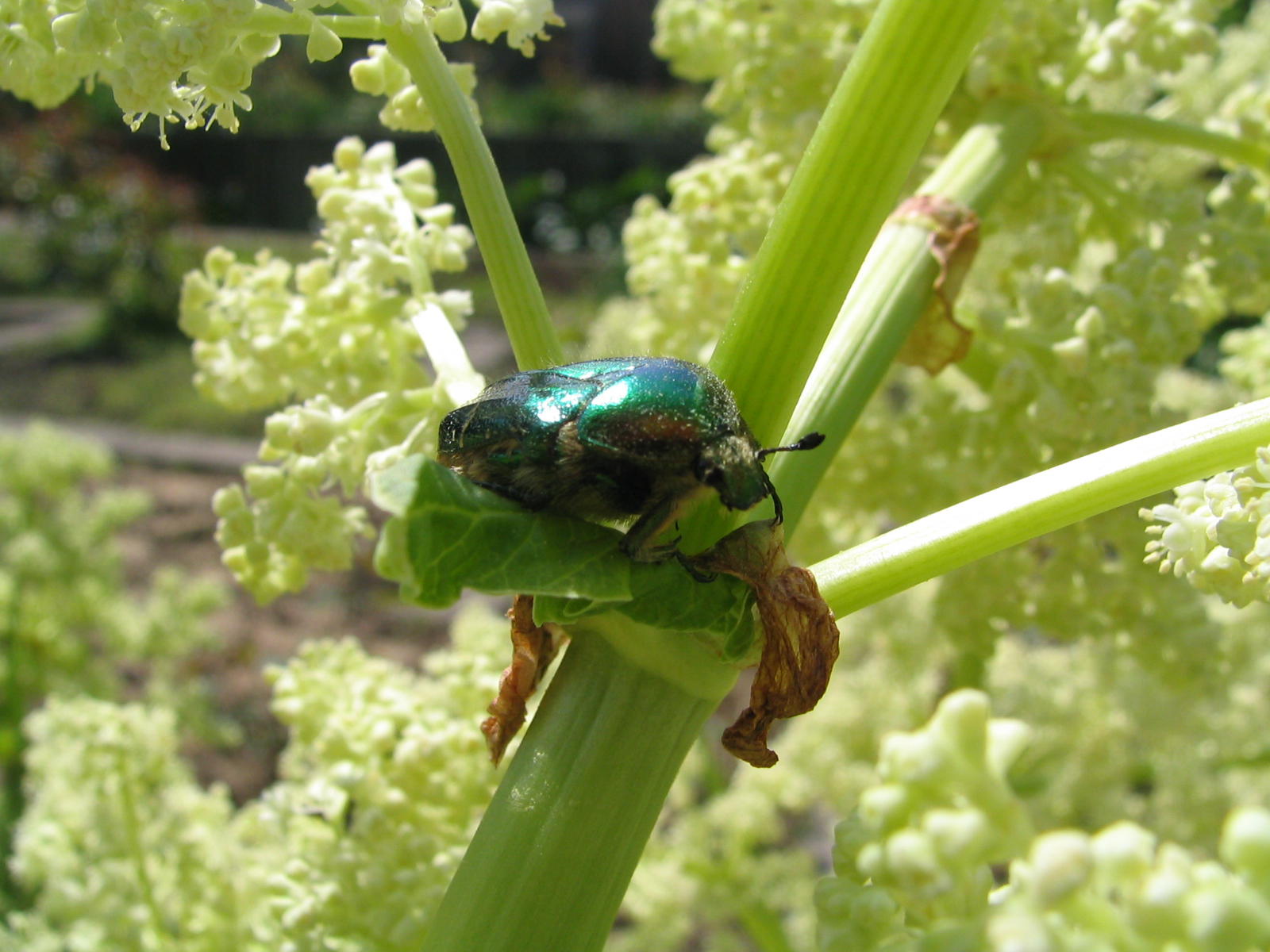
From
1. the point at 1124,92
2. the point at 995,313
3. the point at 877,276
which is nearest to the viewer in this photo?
the point at 877,276

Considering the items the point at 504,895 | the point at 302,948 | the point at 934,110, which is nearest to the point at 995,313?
the point at 934,110

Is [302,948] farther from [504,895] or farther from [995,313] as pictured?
[995,313]

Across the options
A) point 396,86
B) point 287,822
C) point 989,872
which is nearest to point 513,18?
point 396,86

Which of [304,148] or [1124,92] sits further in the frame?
[304,148]

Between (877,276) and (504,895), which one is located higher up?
(877,276)

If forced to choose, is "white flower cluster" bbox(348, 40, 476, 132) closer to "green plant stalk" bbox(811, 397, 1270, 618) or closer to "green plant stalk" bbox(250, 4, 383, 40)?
"green plant stalk" bbox(250, 4, 383, 40)

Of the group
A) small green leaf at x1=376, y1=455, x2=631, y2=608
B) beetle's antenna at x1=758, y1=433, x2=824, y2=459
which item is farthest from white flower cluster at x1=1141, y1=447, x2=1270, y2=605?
small green leaf at x1=376, y1=455, x2=631, y2=608

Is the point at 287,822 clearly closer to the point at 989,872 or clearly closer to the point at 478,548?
the point at 478,548
